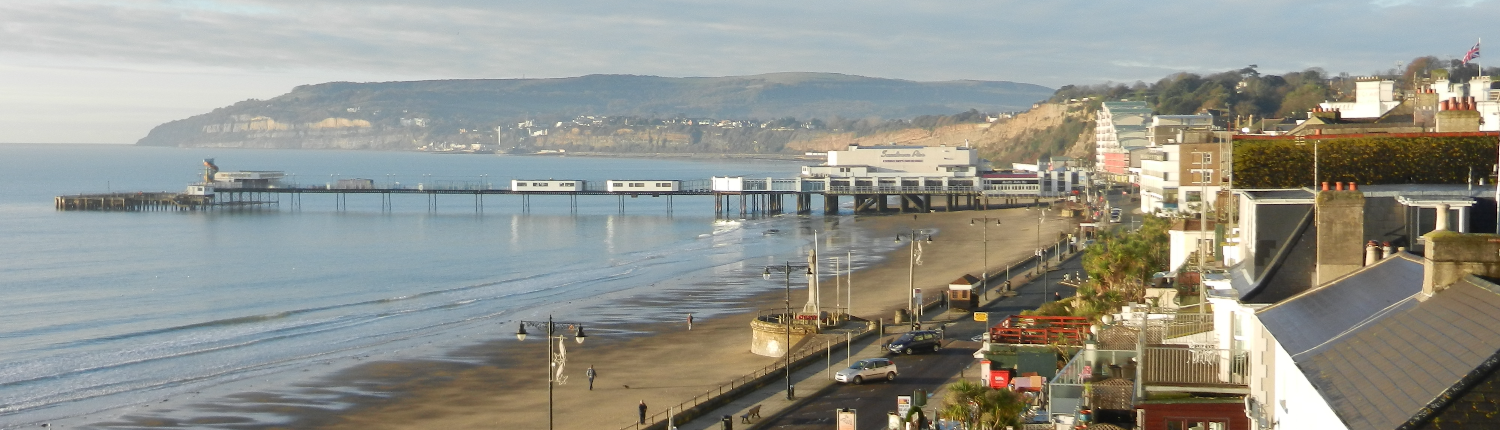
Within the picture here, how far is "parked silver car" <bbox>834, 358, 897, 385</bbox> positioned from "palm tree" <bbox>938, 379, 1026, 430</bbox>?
12084 millimetres

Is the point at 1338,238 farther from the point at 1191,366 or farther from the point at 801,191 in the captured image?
the point at 801,191

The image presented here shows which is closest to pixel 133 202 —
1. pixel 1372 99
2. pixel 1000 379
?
pixel 1372 99

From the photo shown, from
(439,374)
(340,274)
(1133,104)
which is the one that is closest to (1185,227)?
(439,374)

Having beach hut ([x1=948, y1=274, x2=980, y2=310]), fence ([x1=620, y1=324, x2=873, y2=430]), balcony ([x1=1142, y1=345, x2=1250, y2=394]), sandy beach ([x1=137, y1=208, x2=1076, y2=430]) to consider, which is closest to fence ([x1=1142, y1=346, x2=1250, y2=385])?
balcony ([x1=1142, y1=345, x2=1250, y2=394])

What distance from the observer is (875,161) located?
468ft

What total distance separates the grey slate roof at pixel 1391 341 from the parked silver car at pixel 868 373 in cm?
2065

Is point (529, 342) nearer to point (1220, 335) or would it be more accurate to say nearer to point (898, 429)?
point (898, 429)

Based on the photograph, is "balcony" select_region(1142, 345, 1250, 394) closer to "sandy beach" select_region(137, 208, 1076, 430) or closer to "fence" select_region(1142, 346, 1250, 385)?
"fence" select_region(1142, 346, 1250, 385)

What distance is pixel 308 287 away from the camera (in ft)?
247

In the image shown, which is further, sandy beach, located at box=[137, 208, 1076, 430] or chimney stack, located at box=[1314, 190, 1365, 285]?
sandy beach, located at box=[137, 208, 1076, 430]

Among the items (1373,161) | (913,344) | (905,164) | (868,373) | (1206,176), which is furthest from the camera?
(905,164)

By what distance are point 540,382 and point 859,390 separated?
487 inches

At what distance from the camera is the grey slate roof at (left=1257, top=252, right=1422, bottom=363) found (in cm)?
1370

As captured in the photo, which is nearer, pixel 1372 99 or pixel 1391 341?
pixel 1391 341
